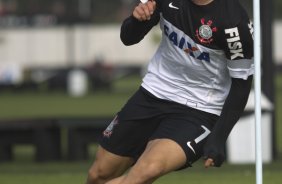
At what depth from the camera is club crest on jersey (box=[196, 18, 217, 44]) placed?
6.98 m

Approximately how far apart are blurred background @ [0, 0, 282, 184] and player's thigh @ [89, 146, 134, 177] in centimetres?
432

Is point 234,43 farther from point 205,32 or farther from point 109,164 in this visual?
point 109,164

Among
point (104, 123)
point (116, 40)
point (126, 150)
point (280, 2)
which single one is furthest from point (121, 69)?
point (126, 150)

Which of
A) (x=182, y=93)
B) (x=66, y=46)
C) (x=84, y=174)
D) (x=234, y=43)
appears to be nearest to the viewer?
(x=234, y=43)

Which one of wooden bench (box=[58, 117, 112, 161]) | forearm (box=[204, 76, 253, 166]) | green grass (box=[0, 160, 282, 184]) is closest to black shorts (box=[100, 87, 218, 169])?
forearm (box=[204, 76, 253, 166])

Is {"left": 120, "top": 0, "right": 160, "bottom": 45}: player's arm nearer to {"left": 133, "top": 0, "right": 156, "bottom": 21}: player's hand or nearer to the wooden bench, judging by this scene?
{"left": 133, "top": 0, "right": 156, "bottom": 21}: player's hand

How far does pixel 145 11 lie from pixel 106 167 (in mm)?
1279

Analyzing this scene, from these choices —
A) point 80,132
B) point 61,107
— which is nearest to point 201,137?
point 80,132

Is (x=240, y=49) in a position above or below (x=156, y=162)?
above

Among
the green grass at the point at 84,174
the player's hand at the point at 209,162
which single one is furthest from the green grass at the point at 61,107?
the player's hand at the point at 209,162

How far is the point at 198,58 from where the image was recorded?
7199 mm

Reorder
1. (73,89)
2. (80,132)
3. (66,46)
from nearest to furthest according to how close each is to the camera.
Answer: (80,132) → (73,89) → (66,46)

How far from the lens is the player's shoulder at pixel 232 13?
6891 millimetres

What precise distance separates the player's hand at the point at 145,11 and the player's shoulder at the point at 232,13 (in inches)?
19.1
